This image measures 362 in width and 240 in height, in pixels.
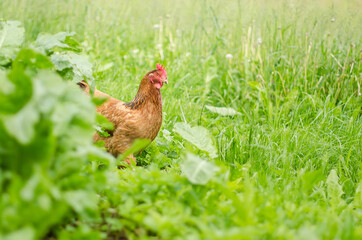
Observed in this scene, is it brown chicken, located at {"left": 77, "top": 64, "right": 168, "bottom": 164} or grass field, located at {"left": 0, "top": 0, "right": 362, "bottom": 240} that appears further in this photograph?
brown chicken, located at {"left": 77, "top": 64, "right": 168, "bottom": 164}

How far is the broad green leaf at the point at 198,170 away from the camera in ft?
6.16

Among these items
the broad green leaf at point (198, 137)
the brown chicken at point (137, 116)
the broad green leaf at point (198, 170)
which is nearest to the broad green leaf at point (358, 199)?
the broad green leaf at point (198, 137)

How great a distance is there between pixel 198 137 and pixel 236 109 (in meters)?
1.76

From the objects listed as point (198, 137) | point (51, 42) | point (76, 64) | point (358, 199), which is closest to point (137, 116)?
point (198, 137)

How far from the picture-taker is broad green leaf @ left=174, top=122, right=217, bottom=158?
2.52m

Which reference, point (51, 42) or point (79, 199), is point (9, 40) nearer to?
point (51, 42)

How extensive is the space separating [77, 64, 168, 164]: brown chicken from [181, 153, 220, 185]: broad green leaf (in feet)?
4.05

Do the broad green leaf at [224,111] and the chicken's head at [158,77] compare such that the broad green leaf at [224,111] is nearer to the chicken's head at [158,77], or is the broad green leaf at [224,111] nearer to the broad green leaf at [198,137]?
the chicken's head at [158,77]

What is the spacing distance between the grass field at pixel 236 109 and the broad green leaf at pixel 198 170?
0.03 meters

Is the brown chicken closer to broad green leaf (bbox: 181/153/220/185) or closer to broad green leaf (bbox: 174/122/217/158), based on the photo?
broad green leaf (bbox: 174/122/217/158)

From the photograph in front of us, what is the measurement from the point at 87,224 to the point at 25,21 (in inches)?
187

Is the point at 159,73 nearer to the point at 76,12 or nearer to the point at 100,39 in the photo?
the point at 100,39

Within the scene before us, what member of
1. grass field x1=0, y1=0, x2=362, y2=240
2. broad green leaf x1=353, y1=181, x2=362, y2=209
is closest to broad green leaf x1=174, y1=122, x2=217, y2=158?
grass field x1=0, y1=0, x2=362, y2=240

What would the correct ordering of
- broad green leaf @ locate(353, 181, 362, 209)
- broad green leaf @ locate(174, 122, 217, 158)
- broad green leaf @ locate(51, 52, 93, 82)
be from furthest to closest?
1. broad green leaf @ locate(174, 122, 217, 158)
2. broad green leaf @ locate(353, 181, 362, 209)
3. broad green leaf @ locate(51, 52, 93, 82)
